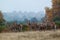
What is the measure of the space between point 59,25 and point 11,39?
37.7ft

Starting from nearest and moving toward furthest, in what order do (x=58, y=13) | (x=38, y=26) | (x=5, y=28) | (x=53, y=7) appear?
(x=5, y=28)
(x=38, y=26)
(x=58, y=13)
(x=53, y=7)

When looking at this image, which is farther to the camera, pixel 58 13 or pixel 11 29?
pixel 58 13

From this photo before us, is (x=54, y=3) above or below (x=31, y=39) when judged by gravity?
above

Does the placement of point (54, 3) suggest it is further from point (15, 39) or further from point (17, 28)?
point (15, 39)

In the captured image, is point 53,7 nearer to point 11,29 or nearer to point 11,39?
point 11,29

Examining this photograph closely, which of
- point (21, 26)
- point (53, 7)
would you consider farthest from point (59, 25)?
point (53, 7)

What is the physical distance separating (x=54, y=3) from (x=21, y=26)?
20894 millimetres

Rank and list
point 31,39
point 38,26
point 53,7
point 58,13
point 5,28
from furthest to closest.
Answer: point 53,7 → point 58,13 → point 38,26 → point 5,28 → point 31,39

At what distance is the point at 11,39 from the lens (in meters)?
13.7

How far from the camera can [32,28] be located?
2364 centimetres

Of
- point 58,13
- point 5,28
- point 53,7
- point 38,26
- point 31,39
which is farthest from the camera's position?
point 53,7

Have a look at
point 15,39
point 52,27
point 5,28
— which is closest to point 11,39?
point 15,39

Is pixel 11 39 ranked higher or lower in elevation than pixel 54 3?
lower

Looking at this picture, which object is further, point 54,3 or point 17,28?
point 54,3
